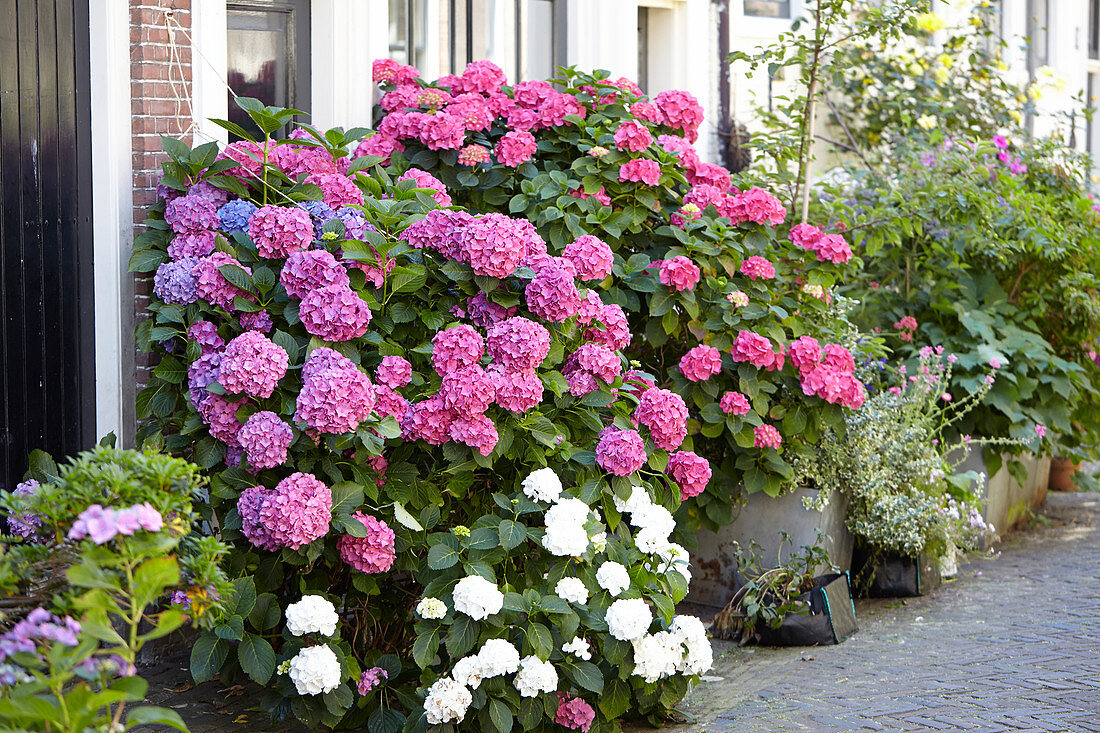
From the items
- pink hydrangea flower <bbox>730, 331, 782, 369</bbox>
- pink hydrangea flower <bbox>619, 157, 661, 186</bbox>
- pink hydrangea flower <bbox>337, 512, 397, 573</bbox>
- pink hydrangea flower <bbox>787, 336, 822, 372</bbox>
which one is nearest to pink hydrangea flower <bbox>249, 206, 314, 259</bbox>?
pink hydrangea flower <bbox>337, 512, 397, 573</bbox>

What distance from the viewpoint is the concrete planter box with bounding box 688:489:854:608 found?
5.38 m

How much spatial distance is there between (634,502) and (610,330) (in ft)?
2.18

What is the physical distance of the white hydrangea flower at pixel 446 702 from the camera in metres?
3.49

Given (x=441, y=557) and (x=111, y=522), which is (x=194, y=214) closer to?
(x=441, y=557)

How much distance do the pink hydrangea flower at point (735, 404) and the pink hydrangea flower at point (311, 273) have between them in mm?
1868

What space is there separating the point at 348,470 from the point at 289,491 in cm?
33

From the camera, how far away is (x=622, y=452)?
12.6 ft

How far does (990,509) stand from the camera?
6805mm

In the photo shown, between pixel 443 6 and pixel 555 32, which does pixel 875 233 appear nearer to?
pixel 555 32

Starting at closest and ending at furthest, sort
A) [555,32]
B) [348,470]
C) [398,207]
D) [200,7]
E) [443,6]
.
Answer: [348,470], [398,207], [200,7], [443,6], [555,32]

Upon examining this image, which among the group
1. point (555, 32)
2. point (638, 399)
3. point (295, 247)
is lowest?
point (638, 399)

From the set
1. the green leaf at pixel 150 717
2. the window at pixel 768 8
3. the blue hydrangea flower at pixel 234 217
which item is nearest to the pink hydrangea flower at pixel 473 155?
the blue hydrangea flower at pixel 234 217

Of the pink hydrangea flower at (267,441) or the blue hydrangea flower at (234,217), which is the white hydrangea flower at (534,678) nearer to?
the pink hydrangea flower at (267,441)

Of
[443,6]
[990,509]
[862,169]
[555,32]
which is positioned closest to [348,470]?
[443,6]
